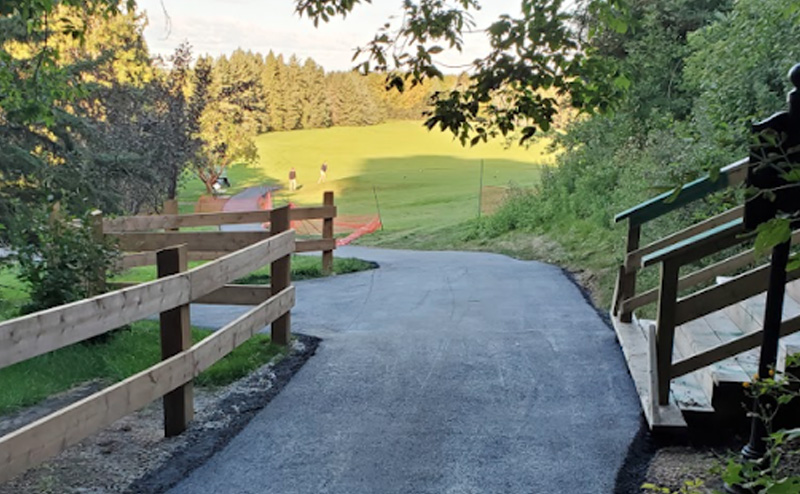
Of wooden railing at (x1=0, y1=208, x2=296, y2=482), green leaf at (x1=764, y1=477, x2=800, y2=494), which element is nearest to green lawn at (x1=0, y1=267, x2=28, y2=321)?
wooden railing at (x1=0, y1=208, x2=296, y2=482)

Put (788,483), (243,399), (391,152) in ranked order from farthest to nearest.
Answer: (391,152)
(243,399)
(788,483)

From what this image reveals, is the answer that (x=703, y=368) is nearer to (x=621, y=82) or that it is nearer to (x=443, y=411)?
(x=443, y=411)

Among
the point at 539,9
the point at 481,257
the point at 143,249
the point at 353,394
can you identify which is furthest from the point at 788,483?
the point at 481,257

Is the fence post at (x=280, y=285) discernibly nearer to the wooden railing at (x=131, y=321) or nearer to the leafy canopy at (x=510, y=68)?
the wooden railing at (x=131, y=321)

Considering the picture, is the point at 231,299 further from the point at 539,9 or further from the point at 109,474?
the point at 539,9

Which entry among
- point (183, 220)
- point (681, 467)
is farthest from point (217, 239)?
point (681, 467)

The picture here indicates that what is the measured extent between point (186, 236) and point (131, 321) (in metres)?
3.29

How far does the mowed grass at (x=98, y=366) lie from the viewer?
5.07 meters

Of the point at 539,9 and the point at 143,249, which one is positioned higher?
the point at 539,9

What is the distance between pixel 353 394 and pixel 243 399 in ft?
2.67

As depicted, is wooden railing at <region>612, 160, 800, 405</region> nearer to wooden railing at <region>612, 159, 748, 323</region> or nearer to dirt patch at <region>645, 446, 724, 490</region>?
wooden railing at <region>612, 159, 748, 323</region>

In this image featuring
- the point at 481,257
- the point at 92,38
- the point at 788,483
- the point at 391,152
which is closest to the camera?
the point at 788,483

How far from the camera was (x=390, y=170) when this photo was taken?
60375 millimetres

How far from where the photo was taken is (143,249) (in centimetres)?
776
